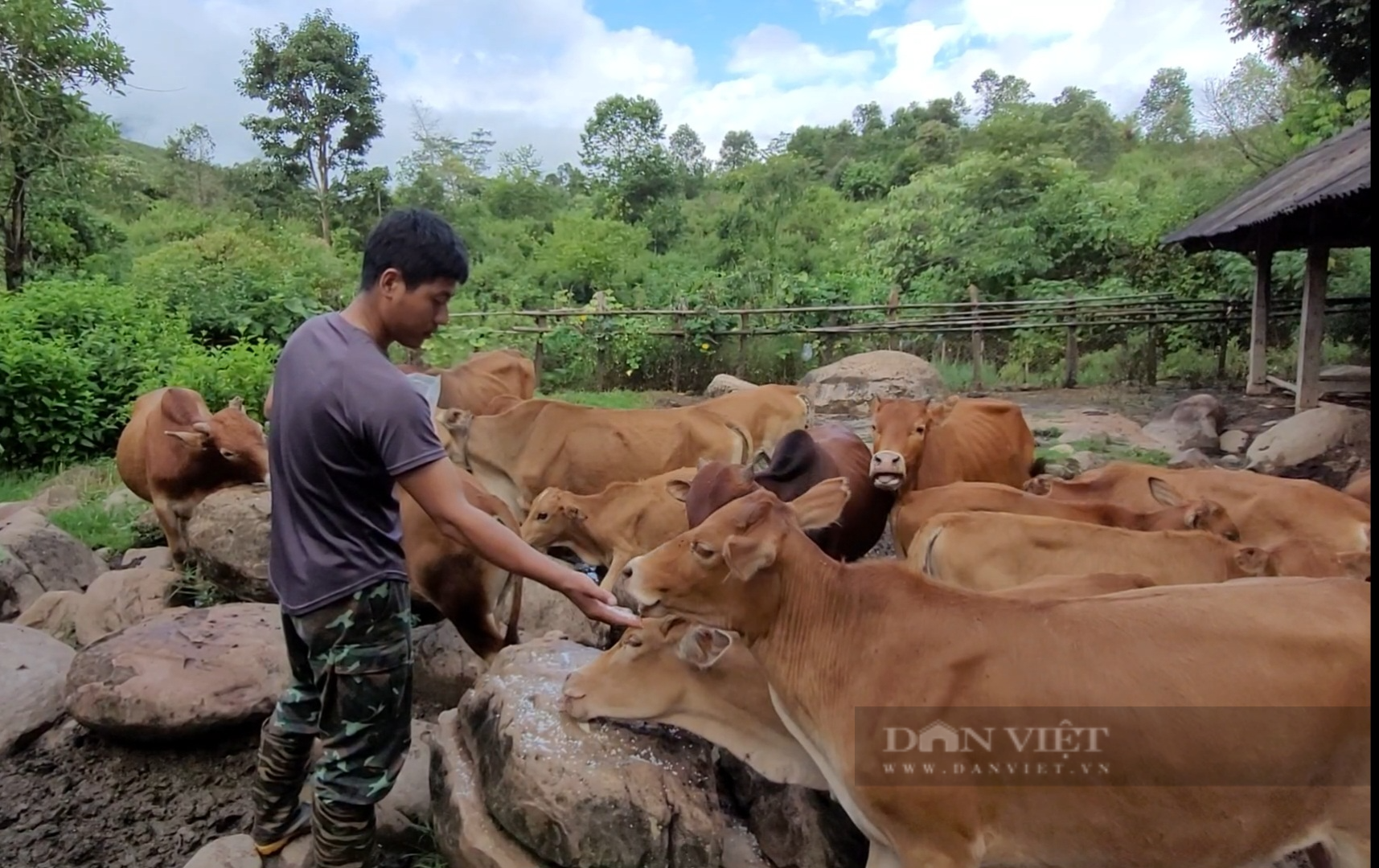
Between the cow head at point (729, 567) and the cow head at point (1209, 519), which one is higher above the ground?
the cow head at point (729, 567)

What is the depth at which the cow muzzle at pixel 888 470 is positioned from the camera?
238 inches

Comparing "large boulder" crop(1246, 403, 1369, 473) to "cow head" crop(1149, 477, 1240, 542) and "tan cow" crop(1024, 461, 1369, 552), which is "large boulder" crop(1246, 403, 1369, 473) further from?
"cow head" crop(1149, 477, 1240, 542)

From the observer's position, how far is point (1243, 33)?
15.1 metres

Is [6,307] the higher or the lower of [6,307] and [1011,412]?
the higher

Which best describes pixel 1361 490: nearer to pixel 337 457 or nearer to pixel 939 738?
pixel 939 738

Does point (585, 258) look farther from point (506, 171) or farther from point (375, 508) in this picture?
point (375, 508)

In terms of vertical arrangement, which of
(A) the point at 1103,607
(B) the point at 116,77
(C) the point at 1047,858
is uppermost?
(B) the point at 116,77

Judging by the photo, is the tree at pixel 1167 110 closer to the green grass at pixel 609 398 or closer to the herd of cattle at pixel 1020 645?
the green grass at pixel 609 398

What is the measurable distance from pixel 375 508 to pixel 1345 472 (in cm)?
964

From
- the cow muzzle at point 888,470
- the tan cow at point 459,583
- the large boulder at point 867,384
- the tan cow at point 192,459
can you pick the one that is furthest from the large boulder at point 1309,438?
the tan cow at point 192,459

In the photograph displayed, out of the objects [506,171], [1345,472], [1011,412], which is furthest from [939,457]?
[506,171]

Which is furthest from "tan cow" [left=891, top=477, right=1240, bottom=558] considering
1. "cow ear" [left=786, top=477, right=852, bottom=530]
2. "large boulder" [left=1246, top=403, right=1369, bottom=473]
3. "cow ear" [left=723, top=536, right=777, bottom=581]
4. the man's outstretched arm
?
"large boulder" [left=1246, top=403, right=1369, bottom=473]

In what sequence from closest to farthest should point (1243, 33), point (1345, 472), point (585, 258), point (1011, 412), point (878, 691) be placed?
1. point (878, 691)
2. point (1011, 412)
3. point (1345, 472)
4. point (1243, 33)
5. point (585, 258)

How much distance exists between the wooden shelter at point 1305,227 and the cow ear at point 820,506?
7.82 m
